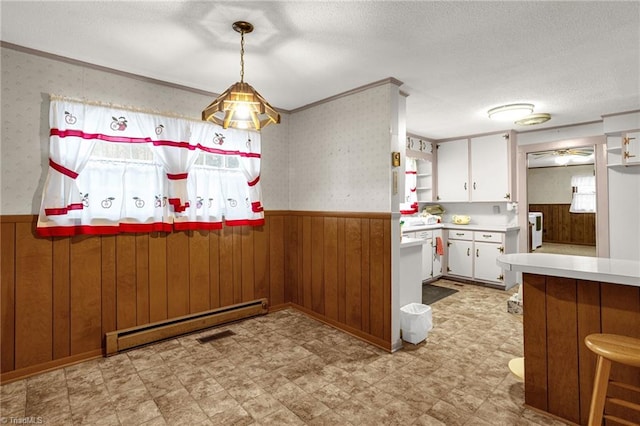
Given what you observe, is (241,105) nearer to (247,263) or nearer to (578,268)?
(247,263)

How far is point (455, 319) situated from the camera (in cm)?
376

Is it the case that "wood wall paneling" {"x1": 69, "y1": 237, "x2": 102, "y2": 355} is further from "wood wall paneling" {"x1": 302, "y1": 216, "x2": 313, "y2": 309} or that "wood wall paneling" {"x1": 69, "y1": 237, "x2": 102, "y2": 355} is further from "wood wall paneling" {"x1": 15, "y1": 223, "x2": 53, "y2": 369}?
"wood wall paneling" {"x1": 302, "y1": 216, "x2": 313, "y2": 309}

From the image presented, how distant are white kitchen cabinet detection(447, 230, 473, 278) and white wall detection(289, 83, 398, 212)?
2987 mm

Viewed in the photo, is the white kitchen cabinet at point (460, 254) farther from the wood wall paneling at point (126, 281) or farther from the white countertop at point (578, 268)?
the wood wall paneling at point (126, 281)

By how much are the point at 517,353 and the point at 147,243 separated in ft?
11.9

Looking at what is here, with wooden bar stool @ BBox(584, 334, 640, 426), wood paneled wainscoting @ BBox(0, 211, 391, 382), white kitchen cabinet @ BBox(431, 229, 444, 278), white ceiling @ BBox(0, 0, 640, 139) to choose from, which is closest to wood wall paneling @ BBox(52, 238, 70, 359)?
wood paneled wainscoting @ BBox(0, 211, 391, 382)

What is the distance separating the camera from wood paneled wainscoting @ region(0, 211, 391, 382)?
249 cm

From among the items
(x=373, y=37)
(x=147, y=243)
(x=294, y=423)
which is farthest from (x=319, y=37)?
(x=294, y=423)

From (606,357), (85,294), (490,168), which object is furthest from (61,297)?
(490,168)

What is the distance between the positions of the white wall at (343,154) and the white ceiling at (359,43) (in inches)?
9.9

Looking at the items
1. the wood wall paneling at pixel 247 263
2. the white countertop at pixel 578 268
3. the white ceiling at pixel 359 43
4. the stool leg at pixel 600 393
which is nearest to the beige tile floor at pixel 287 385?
the stool leg at pixel 600 393

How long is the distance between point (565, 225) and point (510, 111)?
726cm

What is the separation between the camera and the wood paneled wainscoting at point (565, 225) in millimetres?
8781

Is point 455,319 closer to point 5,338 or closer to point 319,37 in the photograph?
point 319,37
